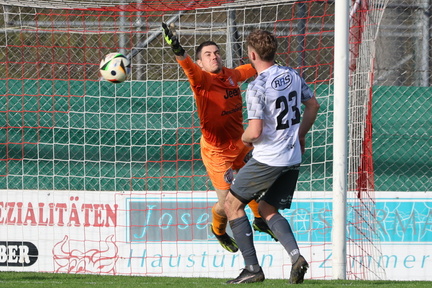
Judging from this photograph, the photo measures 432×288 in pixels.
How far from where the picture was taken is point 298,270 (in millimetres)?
5301

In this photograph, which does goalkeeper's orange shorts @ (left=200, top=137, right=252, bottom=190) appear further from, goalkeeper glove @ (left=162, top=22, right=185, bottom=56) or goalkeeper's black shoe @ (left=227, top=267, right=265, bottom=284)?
goalkeeper's black shoe @ (left=227, top=267, right=265, bottom=284)

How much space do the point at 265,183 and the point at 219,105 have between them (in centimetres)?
144

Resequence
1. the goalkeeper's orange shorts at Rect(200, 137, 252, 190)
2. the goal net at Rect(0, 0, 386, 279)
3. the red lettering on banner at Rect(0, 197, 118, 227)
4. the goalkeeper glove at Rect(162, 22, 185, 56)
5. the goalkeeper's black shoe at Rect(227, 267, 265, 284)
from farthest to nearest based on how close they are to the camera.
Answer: the red lettering on banner at Rect(0, 197, 118, 227), the goal net at Rect(0, 0, 386, 279), the goalkeeper's orange shorts at Rect(200, 137, 252, 190), the goalkeeper glove at Rect(162, 22, 185, 56), the goalkeeper's black shoe at Rect(227, 267, 265, 284)

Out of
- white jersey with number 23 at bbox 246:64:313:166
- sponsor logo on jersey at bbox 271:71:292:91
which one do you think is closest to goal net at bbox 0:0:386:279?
white jersey with number 23 at bbox 246:64:313:166

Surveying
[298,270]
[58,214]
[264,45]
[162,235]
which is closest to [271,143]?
[264,45]

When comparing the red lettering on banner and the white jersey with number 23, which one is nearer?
the white jersey with number 23

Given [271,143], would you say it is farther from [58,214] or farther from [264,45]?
[58,214]

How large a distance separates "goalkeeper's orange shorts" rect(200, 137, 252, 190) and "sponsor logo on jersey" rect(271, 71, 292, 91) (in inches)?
59.5

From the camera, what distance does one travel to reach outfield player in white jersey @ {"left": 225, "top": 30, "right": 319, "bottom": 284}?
527 cm

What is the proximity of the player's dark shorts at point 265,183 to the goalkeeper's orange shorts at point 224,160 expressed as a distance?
1.19m

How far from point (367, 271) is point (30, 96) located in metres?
4.61

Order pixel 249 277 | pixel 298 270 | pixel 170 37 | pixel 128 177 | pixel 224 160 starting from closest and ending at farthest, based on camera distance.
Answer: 1. pixel 298 270
2. pixel 249 277
3. pixel 170 37
4. pixel 224 160
5. pixel 128 177

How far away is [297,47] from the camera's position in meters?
9.33

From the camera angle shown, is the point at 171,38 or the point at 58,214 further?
the point at 58,214
